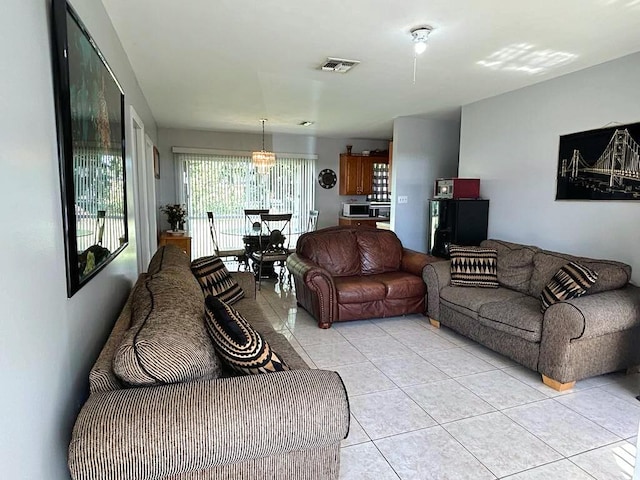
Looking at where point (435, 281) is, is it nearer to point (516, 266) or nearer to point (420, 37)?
point (516, 266)

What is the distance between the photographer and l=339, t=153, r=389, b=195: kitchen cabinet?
7.58 metres

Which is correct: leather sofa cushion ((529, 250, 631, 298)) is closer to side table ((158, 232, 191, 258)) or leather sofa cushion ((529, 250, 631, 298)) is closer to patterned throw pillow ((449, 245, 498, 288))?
patterned throw pillow ((449, 245, 498, 288))

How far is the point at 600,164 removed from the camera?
10.6 feet

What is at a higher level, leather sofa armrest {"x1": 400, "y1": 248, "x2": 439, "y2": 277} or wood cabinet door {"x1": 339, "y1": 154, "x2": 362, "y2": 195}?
wood cabinet door {"x1": 339, "y1": 154, "x2": 362, "y2": 195}

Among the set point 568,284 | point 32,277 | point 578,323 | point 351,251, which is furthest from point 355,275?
point 32,277

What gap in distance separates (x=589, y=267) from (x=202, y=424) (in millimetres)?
2980

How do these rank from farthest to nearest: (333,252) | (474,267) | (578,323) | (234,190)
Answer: (234,190) → (333,252) → (474,267) → (578,323)

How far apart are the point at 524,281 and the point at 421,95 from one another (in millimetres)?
2312

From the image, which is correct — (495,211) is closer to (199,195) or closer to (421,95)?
(421,95)

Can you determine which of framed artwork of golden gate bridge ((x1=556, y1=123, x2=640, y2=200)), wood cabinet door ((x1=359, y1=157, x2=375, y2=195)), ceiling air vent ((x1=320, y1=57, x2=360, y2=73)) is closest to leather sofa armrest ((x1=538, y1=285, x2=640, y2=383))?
framed artwork of golden gate bridge ((x1=556, y1=123, x2=640, y2=200))

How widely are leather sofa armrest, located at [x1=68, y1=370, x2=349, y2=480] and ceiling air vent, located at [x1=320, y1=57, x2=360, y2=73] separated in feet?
8.76

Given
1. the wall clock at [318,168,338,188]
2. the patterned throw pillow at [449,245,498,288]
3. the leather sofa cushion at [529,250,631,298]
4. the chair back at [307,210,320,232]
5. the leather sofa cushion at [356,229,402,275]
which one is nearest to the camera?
the leather sofa cushion at [529,250,631,298]

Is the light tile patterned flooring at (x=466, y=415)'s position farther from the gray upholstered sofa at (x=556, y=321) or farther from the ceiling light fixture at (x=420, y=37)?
the ceiling light fixture at (x=420, y=37)

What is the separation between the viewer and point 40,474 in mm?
1074
